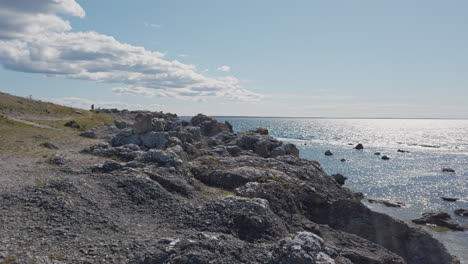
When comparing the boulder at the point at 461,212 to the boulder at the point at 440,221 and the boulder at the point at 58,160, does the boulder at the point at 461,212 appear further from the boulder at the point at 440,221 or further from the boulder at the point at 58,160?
the boulder at the point at 58,160

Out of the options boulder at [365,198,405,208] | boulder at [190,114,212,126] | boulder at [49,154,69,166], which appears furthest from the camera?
boulder at [190,114,212,126]

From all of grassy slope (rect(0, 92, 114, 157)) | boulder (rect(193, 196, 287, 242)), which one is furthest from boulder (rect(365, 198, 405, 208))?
grassy slope (rect(0, 92, 114, 157))

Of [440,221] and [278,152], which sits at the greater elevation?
[278,152]

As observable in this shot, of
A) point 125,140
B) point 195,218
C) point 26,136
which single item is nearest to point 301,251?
point 195,218

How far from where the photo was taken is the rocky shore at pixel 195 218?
1667 cm

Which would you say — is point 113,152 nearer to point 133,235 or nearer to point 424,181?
point 133,235

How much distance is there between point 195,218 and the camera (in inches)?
805

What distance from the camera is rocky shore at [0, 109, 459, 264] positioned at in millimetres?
16672

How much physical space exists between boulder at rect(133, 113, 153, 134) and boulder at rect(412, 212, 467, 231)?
1545 inches

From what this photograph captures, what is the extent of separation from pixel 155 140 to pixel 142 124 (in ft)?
19.0

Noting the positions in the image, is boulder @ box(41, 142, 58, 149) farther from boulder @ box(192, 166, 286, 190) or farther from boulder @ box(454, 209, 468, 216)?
boulder @ box(454, 209, 468, 216)

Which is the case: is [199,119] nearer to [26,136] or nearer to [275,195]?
[26,136]

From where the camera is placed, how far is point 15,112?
69500mm

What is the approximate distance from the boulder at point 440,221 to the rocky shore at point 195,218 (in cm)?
2499
